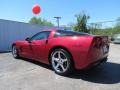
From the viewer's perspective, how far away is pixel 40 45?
21.6 ft

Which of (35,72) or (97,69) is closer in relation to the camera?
(35,72)

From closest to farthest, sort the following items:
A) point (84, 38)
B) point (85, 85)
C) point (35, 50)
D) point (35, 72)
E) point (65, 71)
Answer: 1. point (85, 85)
2. point (84, 38)
3. point (65, 71)
4. point (35, 72)
5. point (35, 50)

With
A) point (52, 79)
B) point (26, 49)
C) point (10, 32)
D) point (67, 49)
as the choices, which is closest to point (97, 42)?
point (67, 49)

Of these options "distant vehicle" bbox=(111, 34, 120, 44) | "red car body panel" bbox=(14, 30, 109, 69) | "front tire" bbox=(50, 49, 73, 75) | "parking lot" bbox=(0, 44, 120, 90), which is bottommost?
"distant vehicle" bbox=(111, 34, 120, 44)

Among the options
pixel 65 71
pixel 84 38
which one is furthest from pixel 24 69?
pixel 84 38

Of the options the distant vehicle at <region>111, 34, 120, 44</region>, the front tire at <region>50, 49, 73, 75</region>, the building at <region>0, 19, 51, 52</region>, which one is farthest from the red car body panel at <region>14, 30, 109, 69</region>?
the distant vehicle at <region>111, 34, 120, 44</region>

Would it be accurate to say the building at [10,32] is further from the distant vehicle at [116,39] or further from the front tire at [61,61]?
the distant vehicle at [116,39]

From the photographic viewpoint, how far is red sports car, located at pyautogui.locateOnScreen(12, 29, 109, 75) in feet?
17.1

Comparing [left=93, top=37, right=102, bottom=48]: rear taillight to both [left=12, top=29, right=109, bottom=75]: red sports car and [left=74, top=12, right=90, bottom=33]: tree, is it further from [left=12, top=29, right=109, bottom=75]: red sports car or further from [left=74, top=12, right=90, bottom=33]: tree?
[left=74, top=12, right=90, bottom=33]: tree

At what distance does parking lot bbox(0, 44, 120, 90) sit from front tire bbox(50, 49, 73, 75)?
18 cm

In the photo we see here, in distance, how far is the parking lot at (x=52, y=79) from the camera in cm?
472

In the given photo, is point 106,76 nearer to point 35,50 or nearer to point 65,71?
point 65,71

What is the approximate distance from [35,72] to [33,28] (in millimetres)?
9352

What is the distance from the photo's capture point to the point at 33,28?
15062mm
